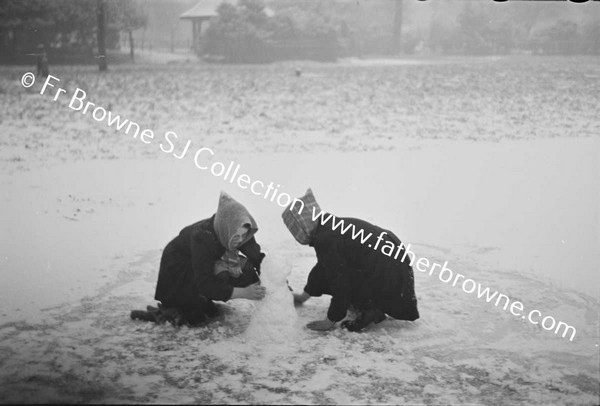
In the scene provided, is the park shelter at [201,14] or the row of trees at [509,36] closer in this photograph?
the row of trees at [509,36]

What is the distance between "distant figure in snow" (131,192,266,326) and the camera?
2615 mm

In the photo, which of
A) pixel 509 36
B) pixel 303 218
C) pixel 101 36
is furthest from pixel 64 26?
pixel 509 36

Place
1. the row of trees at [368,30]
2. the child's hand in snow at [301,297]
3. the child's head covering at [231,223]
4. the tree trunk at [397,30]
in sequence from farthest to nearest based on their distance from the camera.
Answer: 1. the tree trunk at [397,30]
2. the row of trees at [368,30]
3. the child's hand in snow at [301,297]
4. the child's head covering at [231,223]

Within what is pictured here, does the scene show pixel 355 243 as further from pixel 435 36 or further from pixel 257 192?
pixel 435 36

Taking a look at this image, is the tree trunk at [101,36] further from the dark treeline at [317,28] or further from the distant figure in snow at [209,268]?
the distant figure in snow at [209,268]

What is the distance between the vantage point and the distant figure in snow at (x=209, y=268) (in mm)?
2615

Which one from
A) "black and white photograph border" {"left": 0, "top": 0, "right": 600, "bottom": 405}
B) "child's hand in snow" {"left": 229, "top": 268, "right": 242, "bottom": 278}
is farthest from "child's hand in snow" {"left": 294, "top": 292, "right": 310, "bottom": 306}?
"child's hand in snow" {"left": 229, "top": 268, "right": 242, "bottom": 278}

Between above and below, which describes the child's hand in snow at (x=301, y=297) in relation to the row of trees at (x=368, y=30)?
below

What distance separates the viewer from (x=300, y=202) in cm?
265

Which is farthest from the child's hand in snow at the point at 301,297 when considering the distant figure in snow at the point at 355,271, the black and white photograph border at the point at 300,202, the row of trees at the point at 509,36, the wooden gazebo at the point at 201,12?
the row of trees at the point at 509,36

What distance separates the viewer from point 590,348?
2635mm

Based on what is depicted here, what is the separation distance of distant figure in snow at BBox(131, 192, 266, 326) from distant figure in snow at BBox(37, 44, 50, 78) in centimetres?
204

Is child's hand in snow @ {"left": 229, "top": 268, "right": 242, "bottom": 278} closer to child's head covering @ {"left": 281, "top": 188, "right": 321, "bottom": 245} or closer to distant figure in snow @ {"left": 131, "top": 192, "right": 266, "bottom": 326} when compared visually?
distant figure in snow @ {"left": 131, "top": 192, "right": 266, "bottom": 326}

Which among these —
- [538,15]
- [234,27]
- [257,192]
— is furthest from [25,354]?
[538,15]
